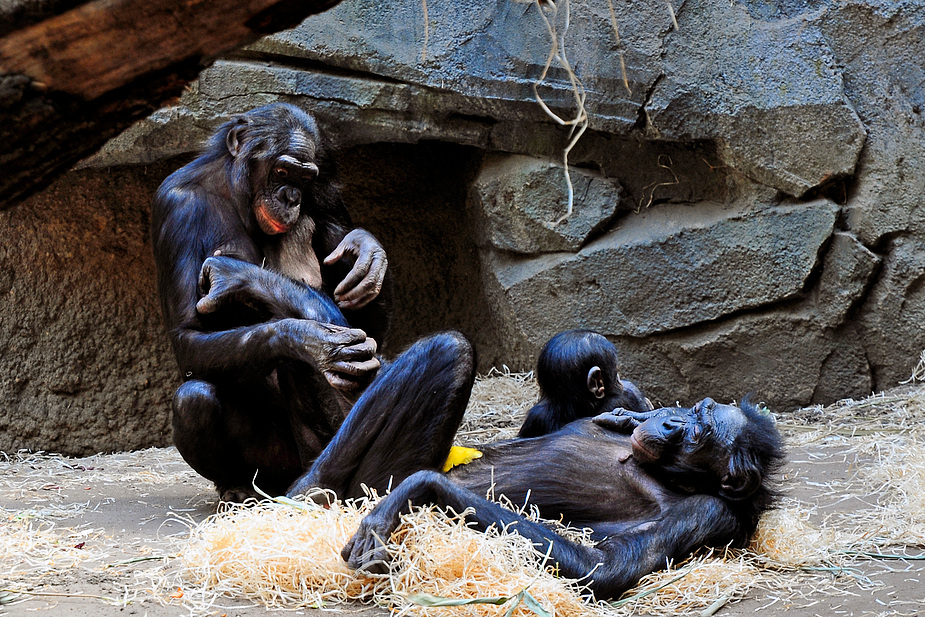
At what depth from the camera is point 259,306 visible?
3547 millimetres

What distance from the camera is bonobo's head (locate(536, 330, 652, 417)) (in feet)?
13.0

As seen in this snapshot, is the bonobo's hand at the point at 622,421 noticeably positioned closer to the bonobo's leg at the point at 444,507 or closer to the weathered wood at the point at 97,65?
the bonobo's leg at the point at 444,507

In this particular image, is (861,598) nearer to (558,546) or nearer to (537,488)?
(558,546)

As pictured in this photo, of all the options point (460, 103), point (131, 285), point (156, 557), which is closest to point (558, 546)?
point (156, 557)

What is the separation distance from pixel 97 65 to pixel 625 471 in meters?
2.44

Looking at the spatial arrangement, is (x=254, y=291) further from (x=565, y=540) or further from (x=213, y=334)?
(x=565, y=540)

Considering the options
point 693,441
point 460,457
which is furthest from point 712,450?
point 460,457

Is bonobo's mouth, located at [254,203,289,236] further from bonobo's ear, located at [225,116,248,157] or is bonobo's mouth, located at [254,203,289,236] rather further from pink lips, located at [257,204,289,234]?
bonobo's ear, located at [225,116,248,157]

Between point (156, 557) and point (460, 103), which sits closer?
point (156, 557)

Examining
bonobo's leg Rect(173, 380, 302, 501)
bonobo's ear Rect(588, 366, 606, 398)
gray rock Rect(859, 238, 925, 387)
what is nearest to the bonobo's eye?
bonobo's ear Rect(588, 366, 606, 398)

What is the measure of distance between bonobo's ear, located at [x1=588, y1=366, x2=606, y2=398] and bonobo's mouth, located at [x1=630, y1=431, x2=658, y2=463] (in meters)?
0.79

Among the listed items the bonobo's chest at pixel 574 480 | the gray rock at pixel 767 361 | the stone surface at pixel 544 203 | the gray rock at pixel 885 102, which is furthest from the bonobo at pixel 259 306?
the gray rock at pixel 885 102

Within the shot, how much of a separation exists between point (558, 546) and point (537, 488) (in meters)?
0.58

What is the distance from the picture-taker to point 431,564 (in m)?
2.37
